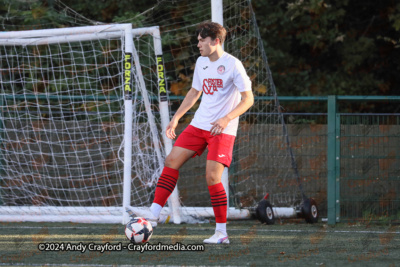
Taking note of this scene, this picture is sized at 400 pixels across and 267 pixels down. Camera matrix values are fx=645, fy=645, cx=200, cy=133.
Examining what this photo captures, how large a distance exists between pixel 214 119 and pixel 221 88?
0.26m

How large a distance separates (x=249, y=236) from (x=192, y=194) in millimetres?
3312

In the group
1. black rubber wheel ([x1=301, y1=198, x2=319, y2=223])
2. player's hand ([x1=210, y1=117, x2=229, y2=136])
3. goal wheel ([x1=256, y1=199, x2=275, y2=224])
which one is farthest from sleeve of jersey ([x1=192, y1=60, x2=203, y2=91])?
black rubber wheel ([x1=301, y1=198, x2=319, y2=223])

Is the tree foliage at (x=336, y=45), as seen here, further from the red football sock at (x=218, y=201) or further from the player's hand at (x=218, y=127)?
the player's hand at (x=218, y=127)

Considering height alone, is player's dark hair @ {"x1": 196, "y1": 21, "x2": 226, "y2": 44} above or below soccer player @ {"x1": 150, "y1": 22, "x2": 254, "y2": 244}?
above

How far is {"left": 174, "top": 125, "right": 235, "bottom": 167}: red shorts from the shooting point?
17.4 ft

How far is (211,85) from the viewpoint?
540 cm

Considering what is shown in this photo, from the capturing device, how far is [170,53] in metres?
10.9

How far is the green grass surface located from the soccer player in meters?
0.39

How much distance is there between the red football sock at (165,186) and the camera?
5414 mm

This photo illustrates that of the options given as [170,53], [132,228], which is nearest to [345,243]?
[132,228]

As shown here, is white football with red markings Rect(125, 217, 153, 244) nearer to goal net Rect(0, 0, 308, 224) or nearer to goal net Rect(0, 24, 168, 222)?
goal net Rect(0, 0, 308, 224)

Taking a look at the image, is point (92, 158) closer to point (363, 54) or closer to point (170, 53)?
point (170, 53)

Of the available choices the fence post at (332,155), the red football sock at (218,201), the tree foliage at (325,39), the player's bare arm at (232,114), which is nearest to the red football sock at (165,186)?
the red football sock at (218,201)

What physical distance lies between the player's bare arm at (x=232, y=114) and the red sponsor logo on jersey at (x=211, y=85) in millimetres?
205
